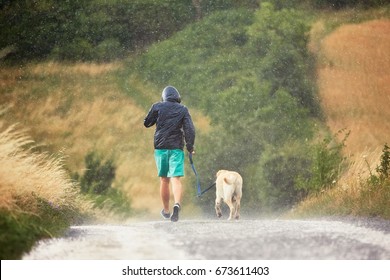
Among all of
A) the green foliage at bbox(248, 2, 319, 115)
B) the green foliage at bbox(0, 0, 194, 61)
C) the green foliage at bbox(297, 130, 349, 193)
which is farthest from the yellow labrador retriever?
the green foliage at bbox(248, 2, 319, 115)

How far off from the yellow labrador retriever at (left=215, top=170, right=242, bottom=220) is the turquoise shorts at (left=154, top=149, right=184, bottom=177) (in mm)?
1296

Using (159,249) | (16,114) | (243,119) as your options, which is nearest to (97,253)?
(159,249)

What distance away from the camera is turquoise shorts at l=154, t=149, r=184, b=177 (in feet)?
31.0

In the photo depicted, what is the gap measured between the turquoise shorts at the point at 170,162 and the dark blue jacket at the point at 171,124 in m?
0.07

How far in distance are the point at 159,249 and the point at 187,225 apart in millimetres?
1652

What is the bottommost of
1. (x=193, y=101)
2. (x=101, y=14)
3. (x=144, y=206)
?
(x=144, y=206)

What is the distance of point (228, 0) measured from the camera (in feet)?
44.5

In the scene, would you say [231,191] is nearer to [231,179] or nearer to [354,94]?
[231,179]

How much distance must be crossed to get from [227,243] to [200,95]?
25.2ft

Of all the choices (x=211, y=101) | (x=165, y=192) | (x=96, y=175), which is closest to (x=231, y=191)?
(x=165, y=192)

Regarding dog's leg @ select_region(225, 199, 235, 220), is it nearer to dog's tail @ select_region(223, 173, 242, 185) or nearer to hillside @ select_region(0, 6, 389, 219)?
dog's tail @ select_region(223, 173, 242, 185)

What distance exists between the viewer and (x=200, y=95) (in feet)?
47.5
